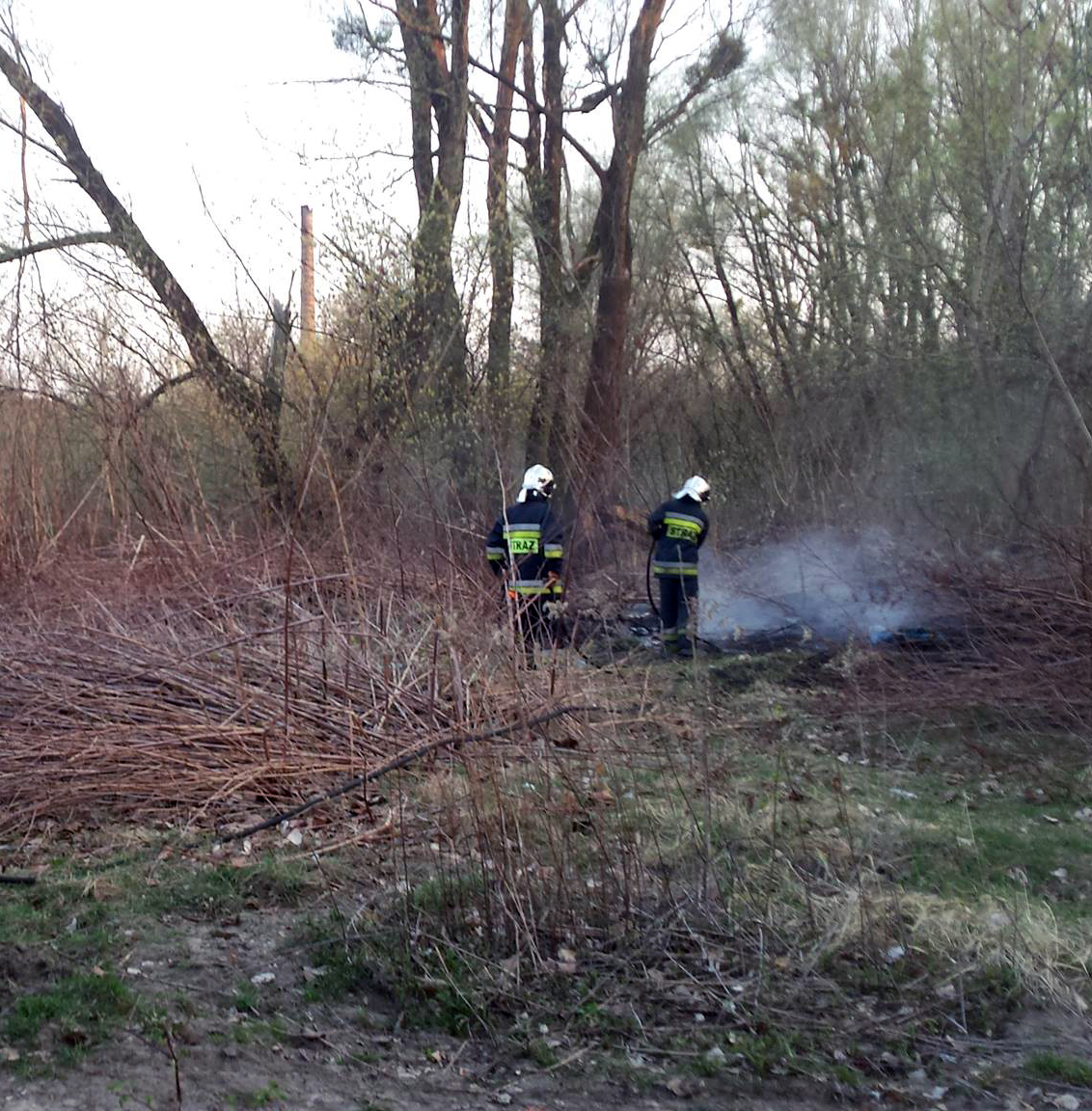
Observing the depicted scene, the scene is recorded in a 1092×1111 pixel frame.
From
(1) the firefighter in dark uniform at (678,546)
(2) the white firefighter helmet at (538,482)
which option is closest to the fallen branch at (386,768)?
(2) the white firefighter helmet at (538,482)

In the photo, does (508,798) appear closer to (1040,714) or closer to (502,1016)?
(502,1016)

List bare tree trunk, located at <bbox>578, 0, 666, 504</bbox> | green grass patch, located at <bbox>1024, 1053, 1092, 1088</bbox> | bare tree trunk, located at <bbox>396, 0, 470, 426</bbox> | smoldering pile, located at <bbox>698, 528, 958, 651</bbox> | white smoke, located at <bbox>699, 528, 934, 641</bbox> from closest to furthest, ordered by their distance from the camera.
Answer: green grass patch, located at <bbox>1024, 1053, 1092, 1088</bbox> < smoldering pile, located at <bbox>698, 528, 958, 651</bbox> < white smoke, located at <bbox>699, 528, 934, 641</bbox> < bare tree trunk, located at <bbox>396, 0, 470, 426</bbox> < bare tree trunk, located at <bbox>578, 0, 666, 504</bbox>

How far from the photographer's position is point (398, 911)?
452cm

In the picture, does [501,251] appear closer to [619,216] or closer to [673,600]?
[619,216]

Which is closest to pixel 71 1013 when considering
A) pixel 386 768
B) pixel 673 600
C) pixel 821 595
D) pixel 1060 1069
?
pixel 386 768

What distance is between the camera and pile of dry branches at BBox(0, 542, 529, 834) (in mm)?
6066

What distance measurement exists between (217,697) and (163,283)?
10.0 meters

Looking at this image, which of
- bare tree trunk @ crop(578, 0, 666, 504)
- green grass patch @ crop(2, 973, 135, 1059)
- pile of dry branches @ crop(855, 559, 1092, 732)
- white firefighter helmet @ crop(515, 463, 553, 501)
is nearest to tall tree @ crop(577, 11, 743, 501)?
bare tree trunk @ crop(578, 0, 666, 504)

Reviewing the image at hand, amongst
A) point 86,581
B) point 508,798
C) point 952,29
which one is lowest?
point 508,798

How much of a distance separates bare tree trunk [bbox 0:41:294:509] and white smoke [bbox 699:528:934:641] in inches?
205

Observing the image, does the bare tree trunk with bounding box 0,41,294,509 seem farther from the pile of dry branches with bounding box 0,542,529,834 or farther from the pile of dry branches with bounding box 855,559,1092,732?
the pile of dry branches with bounding box 855,559,1092,732

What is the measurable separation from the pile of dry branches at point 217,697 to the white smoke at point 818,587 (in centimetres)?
308

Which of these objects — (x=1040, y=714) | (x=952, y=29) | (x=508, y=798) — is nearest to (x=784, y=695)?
(x=1040, y=714)

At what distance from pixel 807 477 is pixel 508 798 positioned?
12.8 metres
